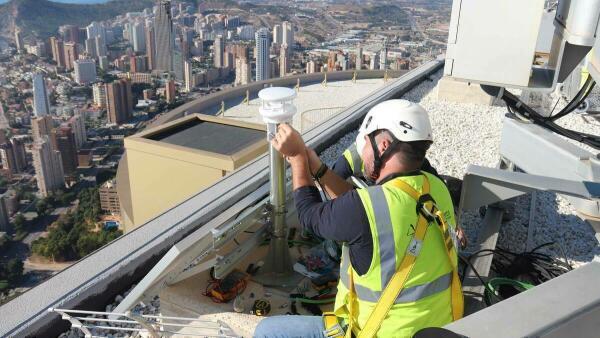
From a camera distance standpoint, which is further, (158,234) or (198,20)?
(198,20)

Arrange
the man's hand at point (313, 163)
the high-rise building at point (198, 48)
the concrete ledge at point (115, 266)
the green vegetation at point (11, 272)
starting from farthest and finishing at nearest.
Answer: the high-rise building at point (198, 48)
the green vegetation at point (11, 272)
the concrete ledge at point (115, 266)
the man's hand at point (313, 163)

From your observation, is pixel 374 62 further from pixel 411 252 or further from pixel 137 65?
pixel 137 65

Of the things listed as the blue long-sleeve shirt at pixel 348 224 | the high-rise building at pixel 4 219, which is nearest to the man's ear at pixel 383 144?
the blue long-sleeve shirt at pixel 348 224

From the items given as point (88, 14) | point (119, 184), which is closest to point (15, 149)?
point (119, 184)

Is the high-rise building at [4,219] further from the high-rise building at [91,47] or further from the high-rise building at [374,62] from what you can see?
the high-rise building at [91,47]

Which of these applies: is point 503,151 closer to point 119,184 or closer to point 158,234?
point 158,234

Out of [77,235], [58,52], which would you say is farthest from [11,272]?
[58,52]

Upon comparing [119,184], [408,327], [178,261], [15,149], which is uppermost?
[408,327]
